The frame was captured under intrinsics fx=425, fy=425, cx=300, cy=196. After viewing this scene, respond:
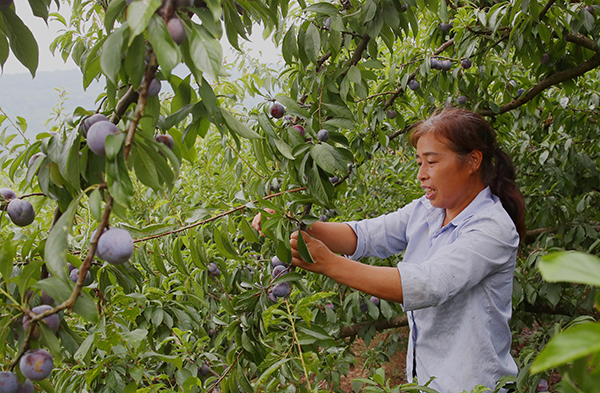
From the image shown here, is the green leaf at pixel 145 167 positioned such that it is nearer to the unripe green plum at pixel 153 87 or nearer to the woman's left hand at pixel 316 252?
the unripe green plum at pixel 153 87

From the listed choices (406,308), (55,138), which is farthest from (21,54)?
(406,308)

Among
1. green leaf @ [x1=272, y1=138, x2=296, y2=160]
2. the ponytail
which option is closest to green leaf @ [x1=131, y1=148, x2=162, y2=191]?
green leaf @ [x1=272, y1=138, x2=296, y2=160]

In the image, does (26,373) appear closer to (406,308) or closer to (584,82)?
(406,308)

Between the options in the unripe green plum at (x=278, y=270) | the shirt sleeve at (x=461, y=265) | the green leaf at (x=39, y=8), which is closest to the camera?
the green leaf at (x=39, y=8)

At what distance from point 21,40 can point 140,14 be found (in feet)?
1.83

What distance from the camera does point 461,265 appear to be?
145 centimetres

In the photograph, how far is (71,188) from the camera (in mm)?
993

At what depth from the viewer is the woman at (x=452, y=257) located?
4.78ft

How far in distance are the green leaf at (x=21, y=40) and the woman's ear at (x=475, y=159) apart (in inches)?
61.8

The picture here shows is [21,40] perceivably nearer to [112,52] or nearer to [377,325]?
[112,52]

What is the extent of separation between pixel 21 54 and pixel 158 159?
51 cm

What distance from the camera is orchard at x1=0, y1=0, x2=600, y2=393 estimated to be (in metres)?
0.69

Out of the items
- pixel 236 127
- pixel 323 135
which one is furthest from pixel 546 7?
pixel 236 127

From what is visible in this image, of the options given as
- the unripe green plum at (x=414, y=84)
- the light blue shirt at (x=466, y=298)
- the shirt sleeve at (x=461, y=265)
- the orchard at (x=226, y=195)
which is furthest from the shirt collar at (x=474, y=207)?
the unripe green plum at (x=414, y=84)
